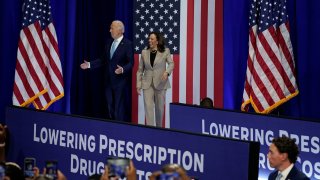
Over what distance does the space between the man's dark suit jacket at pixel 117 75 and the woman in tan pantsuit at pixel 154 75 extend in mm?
258

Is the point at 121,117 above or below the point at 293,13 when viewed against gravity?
below

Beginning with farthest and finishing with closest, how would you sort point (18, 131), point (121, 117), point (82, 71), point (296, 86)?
point (82, 71)
point (121, 117)
point (296, 86)
point (18, 131)

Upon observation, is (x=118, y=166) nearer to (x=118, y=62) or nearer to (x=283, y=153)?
(x=283, y=153)

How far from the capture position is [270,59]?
12.7m

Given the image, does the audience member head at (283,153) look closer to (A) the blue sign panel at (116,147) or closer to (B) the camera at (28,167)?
(A) the blue sign panel at (116,147)

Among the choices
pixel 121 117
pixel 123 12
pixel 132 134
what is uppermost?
pixel 123 12

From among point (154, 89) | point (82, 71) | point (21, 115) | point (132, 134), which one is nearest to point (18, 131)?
point (21, 115)

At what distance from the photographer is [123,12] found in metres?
14.4

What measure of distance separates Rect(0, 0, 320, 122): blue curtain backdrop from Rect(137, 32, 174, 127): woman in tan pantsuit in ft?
3.43

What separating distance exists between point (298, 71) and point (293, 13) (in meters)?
0.92

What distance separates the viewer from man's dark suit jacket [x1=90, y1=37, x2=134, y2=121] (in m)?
13.0

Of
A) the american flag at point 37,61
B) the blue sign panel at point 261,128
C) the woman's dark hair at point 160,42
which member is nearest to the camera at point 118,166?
the blue sign panel at point 261,128

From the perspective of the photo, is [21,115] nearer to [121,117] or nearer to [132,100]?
[121,117]

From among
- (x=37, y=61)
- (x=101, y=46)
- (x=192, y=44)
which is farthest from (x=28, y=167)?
(x=101, y=46)
